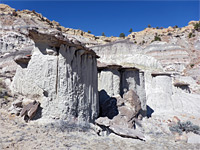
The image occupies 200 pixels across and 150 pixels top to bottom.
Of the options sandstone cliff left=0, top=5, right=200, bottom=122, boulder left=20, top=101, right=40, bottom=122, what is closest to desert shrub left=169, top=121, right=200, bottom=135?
sandstone cliff left=0, top=5, right=200, bottom=122

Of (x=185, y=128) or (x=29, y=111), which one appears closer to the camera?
(x=29, y=111)

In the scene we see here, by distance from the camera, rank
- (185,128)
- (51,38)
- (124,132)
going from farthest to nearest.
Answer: (185,128) < (124,132) < (51,38)

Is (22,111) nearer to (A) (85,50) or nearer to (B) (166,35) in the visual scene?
(A) (85,50)

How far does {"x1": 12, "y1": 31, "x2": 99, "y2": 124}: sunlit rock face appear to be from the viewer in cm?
713

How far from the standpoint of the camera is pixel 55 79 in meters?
7.29

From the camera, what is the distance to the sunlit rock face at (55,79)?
713 centimetres

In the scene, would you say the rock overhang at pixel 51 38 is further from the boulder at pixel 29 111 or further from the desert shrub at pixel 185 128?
the desert shrub at pixel 185 128

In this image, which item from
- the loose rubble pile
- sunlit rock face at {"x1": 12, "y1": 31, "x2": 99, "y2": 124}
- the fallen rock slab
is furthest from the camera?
the fallen rock slab

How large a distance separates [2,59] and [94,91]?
1678 centimetres

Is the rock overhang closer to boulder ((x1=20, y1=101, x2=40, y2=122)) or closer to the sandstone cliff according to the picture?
the sandstone cliff

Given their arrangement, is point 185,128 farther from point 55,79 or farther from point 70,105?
point 55,79

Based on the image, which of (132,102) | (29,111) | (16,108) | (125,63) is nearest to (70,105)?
(29,111)

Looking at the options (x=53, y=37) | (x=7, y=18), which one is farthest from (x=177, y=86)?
(x=7, y=18)

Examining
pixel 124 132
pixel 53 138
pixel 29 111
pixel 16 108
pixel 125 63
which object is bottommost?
pixel 124 132
